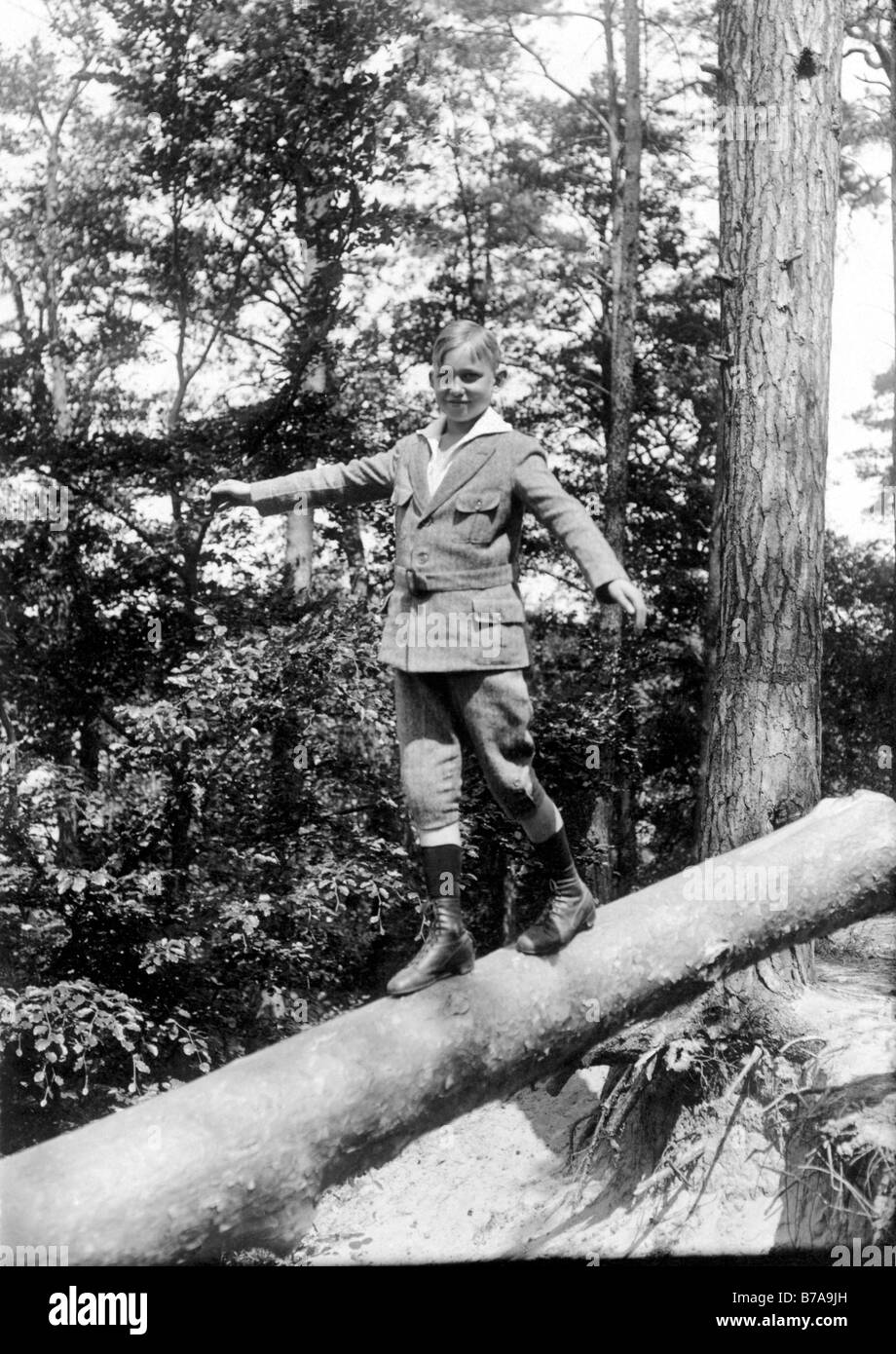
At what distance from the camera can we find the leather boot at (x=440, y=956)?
317cm

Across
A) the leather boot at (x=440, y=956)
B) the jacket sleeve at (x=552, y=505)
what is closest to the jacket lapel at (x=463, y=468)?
the jacket sleeve at (x=552, y=505)

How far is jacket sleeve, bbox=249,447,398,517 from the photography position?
138 inches

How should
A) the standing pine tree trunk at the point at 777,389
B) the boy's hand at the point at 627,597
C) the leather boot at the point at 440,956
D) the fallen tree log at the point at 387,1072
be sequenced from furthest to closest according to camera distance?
the standing pine tree trunk at the point at 777,389 → the leather boot at the point at 440,956 → the boy's hand at the point at 627,597 → the fallen tree log at the point at 387,1072

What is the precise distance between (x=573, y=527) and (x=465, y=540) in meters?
0.32

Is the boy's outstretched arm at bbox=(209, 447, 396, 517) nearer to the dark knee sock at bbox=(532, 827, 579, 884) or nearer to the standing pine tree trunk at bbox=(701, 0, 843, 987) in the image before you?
the dark knee sock at bbox=(532, 827, 579, 884)

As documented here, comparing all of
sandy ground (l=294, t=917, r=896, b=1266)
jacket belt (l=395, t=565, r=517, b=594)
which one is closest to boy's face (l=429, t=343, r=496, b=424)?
jacket belt (l=395, t=565, r=517, b=594)

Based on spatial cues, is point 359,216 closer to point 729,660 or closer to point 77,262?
point 77,262

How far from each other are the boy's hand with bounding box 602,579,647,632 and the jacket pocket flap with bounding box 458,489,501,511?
1.54ft

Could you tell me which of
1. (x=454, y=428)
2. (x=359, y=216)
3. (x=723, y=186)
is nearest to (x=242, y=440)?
(x=359, y=216)

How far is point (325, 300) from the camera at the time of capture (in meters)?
8.00

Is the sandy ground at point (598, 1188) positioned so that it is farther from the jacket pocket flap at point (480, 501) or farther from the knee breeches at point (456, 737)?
the jacket pocket flap at point (480, 501)

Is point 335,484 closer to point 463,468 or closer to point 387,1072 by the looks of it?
point 463,468
